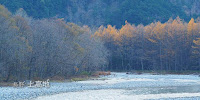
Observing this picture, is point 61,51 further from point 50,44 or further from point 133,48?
point 133,48

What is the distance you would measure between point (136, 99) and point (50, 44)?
675 inches

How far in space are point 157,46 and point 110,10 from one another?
70.2 meters

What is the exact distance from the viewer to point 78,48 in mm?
41594

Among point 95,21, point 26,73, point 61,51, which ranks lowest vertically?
point 26,73

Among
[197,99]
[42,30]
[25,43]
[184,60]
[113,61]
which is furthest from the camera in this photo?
[113,61]

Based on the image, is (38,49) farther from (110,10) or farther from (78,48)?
(110,10)

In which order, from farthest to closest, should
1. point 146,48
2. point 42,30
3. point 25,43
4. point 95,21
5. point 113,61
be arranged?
1. point 95,21
2. point 113,61
3. point 146,48
4. point 42,30
5. point 25,43

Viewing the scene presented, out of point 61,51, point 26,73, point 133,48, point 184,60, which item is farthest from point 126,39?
point 26,73

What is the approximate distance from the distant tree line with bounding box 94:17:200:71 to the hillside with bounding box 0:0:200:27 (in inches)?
1562

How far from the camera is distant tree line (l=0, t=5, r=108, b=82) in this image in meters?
29.5

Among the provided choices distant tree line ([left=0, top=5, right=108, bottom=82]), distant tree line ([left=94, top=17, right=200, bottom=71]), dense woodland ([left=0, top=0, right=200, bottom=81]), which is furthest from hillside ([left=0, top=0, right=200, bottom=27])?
distant tree line ([left=0, top=5, right=108, bottom=82])

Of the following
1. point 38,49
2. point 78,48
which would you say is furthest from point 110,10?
point 38,49

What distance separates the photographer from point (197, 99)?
20188 mm

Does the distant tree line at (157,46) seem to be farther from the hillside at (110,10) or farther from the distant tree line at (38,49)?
the hillside at (110,10)
